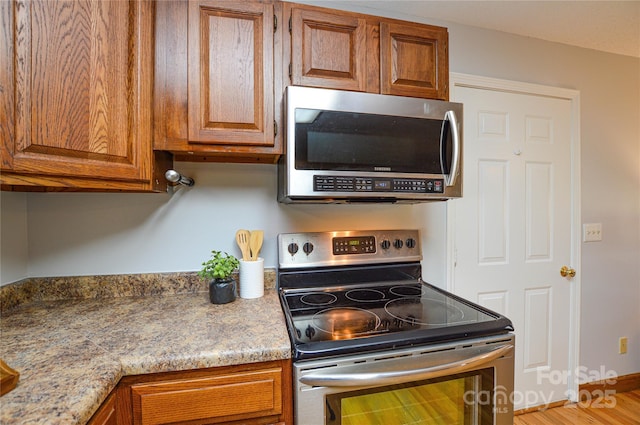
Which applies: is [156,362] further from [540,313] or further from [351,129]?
[540,313]

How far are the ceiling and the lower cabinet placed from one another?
178 cm

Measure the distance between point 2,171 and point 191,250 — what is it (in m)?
0.74

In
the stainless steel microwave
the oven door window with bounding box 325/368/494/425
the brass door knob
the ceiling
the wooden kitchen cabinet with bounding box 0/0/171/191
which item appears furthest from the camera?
the brass door knob

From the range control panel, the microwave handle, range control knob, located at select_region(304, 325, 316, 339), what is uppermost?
the microwave handle

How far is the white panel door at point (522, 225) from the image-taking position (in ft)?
5.62

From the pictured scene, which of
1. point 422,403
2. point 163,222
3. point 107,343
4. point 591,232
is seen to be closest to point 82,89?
point 163,222

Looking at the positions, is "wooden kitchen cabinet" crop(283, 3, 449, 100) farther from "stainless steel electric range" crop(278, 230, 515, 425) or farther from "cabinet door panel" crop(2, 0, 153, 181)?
"stainless steel electric range" crop(278, 230, 515, 425)

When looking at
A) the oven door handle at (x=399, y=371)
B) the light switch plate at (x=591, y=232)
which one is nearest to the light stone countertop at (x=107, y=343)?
the oven door handle at (x=399, y=371)

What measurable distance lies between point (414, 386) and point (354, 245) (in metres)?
0.70

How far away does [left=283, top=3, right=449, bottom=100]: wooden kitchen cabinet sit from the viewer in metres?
1.13

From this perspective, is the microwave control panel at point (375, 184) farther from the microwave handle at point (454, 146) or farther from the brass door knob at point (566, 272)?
the brass door knob at point (566, 272)

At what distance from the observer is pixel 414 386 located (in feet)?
3.00

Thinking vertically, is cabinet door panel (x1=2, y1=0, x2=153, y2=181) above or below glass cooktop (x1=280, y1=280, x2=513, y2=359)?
above

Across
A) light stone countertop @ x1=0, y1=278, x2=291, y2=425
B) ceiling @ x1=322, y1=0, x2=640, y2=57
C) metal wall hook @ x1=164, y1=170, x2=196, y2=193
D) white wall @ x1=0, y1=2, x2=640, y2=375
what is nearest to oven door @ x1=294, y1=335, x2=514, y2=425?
light stone countertop @ x1=0, y1=278, x2=291, y2=425
